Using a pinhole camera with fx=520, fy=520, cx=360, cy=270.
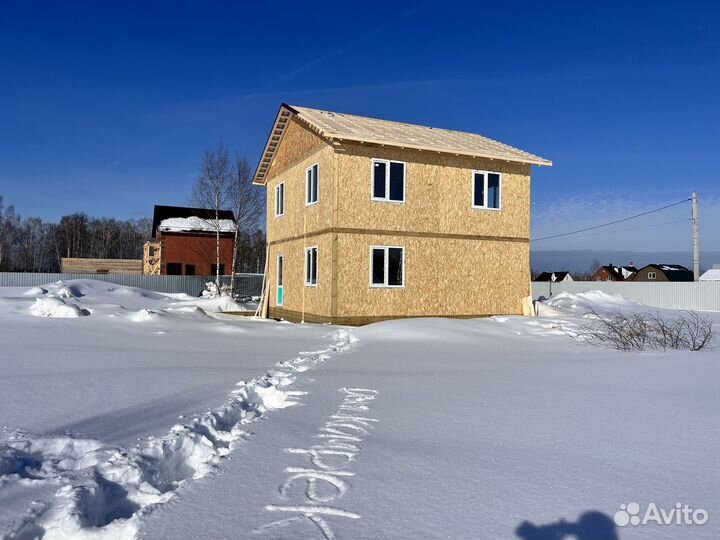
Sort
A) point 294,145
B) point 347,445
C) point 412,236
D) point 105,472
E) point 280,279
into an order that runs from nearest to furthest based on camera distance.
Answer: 1. point 105,472
2. point 347,445
3. point 412,236
4. point 294,145
5. point 280,279

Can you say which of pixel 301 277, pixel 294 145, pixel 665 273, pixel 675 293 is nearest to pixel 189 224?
pixel 294 145

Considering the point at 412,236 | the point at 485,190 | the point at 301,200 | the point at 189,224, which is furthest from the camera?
the point at 189,224

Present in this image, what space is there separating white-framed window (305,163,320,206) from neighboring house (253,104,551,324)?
53 millimetres

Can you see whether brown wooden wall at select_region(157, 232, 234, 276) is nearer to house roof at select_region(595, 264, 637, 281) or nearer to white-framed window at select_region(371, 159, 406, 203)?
white-framed window at select_region(371, 159, 406, 203)

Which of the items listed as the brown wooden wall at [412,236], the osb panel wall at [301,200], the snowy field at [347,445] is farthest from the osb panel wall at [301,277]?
the snowy field at [347,445]

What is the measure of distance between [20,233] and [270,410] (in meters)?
66.7

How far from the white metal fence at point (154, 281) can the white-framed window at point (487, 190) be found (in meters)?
17.2

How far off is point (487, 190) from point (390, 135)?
11.6 ft

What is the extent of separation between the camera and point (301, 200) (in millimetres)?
16859

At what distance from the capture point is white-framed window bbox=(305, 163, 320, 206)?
15.5 m

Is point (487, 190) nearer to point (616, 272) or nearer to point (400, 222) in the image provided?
point (400, 222)

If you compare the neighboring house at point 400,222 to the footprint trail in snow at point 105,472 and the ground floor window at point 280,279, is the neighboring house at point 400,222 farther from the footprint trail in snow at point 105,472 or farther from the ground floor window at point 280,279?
the footprint trail in snow at point 105,472

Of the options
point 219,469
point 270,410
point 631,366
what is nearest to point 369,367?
point 270,410

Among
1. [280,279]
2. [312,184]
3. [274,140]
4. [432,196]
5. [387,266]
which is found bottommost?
[280,279]
